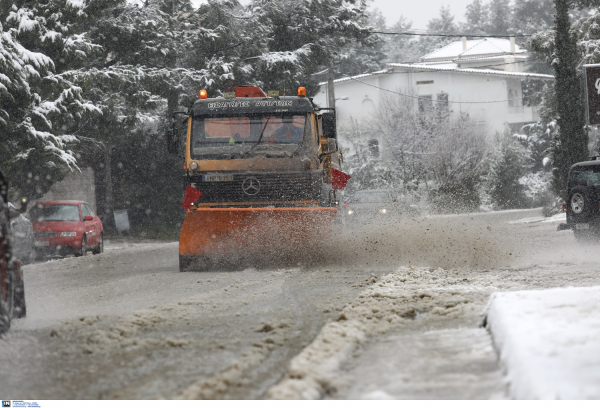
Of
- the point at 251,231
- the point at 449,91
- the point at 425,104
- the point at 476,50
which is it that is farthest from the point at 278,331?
the point at 476,50

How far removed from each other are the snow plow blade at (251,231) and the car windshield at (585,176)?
19.8 ft

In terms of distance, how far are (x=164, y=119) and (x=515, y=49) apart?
4604cm

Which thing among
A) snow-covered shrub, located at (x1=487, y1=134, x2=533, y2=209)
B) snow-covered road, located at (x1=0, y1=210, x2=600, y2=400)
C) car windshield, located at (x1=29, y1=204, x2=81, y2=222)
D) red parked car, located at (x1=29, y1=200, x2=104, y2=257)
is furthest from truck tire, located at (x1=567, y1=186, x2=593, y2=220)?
snow-covered shrub, located at (x1=487, y1=134, x2=533, y2=209)

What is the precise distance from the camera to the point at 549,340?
4684mm

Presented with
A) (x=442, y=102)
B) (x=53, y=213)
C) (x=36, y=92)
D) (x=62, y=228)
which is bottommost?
(x=62, y=228)

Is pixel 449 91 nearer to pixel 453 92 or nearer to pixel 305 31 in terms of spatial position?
pixel 453 92

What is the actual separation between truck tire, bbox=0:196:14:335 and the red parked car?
40.6ft

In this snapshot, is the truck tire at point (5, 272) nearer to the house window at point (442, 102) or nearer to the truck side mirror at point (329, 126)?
the truck side mirror at point (329, 126)

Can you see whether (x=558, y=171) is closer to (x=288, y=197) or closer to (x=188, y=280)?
(x=288, y=197)

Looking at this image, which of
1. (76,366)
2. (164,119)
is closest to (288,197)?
(76,366)

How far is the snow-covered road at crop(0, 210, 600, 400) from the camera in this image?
15.1 ft

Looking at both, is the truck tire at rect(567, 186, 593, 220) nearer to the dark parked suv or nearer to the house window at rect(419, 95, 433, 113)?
the dark parked suv

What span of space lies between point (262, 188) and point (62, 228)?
7.64m

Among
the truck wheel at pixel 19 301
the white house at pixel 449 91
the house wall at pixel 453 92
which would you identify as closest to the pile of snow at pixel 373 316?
the truck wheel at pixel 19 301
